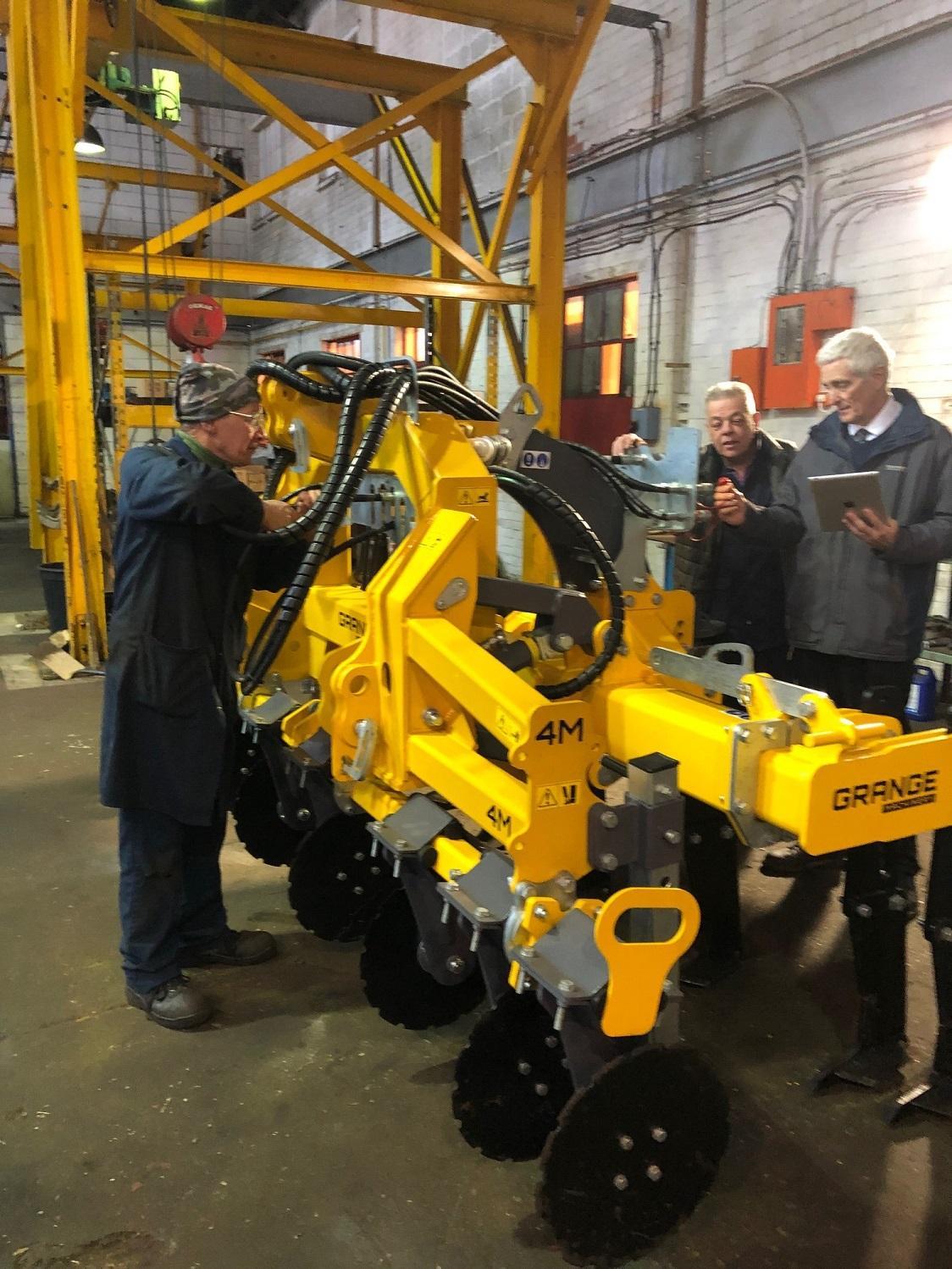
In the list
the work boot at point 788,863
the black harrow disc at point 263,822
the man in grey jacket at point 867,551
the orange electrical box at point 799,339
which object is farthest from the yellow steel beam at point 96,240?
the work boot at point 788,863

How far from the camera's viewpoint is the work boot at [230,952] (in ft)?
9.04

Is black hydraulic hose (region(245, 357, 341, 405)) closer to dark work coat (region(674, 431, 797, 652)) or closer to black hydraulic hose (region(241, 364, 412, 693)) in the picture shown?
black hydraulic hose (region(241, 364, 412, 693))

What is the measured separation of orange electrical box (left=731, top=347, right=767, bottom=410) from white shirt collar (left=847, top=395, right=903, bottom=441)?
3.08 metres

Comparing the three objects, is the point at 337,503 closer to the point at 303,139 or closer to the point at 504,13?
the point at 303,139

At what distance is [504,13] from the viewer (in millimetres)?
4945

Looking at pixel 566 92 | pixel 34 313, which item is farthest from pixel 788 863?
pixel 34 313

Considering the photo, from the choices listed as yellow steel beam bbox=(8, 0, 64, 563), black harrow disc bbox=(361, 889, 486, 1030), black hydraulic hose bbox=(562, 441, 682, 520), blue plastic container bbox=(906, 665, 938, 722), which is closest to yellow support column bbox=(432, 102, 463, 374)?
yellow steel beam bbox=(8, 0, 64, 563)

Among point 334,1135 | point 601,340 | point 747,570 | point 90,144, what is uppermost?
point 90,144

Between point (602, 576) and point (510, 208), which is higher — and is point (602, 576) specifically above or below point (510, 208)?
below

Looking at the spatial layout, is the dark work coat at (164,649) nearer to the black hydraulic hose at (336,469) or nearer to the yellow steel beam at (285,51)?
the black hydraulic hose at (336,469)

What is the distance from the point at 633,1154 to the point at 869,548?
1.69m

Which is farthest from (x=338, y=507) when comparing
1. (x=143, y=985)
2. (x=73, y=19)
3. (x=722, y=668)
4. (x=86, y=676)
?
(x=86, y=676)

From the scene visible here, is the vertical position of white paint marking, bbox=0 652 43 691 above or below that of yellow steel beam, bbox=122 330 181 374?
below

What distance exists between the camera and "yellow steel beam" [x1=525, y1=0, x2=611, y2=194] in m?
5.00
